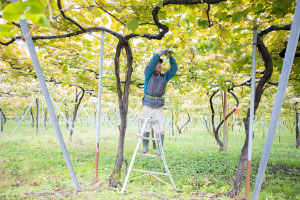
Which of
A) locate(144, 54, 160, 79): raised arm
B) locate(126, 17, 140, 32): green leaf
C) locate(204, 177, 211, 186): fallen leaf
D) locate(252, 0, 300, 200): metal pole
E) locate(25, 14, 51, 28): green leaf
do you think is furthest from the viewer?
locate(204, 177, 211, 186): fallen leaf

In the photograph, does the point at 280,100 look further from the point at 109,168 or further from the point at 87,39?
the point at 109,168

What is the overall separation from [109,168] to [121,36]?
11.4 feet

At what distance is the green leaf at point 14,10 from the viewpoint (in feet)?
2.17

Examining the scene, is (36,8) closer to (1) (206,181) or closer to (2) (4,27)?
(2) (4,27)

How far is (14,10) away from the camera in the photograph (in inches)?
26.7

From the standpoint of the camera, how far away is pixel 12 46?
15.7 ft

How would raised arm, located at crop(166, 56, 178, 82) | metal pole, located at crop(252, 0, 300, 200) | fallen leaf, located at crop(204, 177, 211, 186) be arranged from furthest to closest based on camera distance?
fallen leaf, located at crop(204, 177, 211, 186) < raised arm, located at crop(166, 56, 178, 82) < metal pole, located at crop(252, 0, 300, 200)

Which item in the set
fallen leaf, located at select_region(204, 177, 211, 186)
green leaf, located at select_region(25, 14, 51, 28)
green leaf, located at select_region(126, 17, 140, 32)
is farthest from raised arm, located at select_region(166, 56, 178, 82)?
green leaf, located at select_region(25, 14, 51, 28)

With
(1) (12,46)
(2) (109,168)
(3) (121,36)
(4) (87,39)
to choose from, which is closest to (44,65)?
(1) (12,46)

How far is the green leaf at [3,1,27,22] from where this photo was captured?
66cm

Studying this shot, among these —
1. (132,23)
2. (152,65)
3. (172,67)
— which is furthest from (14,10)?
(172,67)

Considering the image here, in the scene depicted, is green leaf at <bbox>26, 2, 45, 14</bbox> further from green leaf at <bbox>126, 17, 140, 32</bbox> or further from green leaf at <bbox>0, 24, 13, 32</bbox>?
green leaf at <bbox>126, 17, 140, 32</bbox>

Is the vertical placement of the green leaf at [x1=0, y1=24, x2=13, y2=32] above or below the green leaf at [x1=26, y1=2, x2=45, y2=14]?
below

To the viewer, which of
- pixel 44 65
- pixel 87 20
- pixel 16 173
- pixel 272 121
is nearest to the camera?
pixel 272 121
